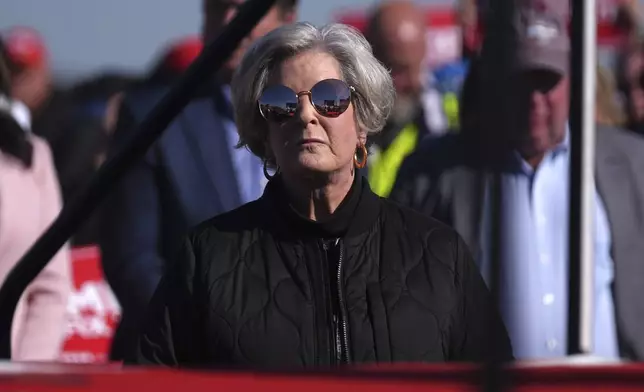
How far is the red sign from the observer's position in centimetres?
567

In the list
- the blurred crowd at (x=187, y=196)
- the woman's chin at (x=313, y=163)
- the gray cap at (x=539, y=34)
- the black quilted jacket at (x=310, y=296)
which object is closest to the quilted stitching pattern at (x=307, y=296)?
the black quilted jacket at (x=310, y=296)

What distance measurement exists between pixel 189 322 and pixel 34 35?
624 cm

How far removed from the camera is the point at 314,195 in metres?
2.71

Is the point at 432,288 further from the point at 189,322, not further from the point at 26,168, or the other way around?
the point at 26,168

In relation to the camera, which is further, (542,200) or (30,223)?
(30,223)

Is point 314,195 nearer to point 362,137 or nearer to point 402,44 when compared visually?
point 362,137

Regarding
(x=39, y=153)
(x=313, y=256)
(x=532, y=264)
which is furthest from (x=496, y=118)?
(x=39, y=153)

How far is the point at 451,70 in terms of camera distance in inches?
260

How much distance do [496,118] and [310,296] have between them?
120 cm

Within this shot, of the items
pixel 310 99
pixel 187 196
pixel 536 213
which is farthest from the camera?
pixel 187 196

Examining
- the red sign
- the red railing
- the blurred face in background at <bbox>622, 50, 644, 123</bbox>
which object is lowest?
the red sign

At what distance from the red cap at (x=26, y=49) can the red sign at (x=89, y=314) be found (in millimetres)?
2757

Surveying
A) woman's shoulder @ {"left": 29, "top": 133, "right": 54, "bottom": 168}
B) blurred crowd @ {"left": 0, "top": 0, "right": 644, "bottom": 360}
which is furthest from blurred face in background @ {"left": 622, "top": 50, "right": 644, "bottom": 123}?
woman's shoulder @ {"left": 29, "top": 133, "right": 54, "bottom": 168}

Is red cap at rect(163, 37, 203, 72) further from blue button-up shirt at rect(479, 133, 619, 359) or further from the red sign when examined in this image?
blue button-up shirt at rect(479, 133, 619, 359)
